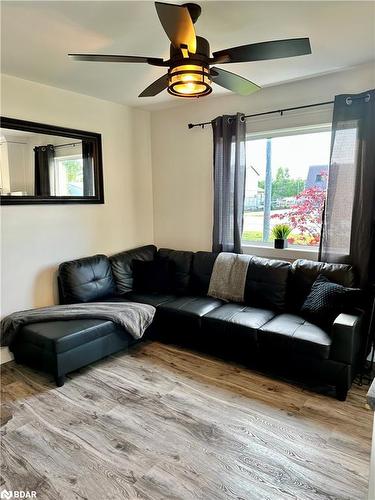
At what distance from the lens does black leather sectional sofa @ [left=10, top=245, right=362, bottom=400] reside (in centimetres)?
253

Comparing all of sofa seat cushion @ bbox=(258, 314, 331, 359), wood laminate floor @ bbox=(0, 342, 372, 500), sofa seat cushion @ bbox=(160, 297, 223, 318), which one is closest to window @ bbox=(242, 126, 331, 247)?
sofa seat cushion @ bbox=(160, 297, 223, 318)

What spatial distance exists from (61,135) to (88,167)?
0.44 metres

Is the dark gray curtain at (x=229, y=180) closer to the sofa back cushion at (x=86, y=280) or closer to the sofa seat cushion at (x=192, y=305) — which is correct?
the sofa seat cushion at (x=192, y=305)

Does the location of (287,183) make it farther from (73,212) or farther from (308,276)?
(73,212)

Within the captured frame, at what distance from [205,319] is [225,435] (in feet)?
3.54

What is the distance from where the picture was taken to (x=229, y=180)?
3697mm

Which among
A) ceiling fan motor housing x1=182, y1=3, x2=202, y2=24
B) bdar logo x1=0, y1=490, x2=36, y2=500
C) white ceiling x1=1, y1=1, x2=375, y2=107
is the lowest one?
bdar logo x1=0, y1=490, x2=36, y2=500

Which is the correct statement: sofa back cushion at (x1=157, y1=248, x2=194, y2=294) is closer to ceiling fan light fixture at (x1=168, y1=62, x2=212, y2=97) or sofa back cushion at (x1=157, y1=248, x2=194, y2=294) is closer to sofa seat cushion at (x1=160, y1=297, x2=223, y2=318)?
sofa seat cushion at (x1=160, y1=297, x2=223, y2=318)

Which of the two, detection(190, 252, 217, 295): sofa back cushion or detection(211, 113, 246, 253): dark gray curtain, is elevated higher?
detection(211, 113, 246, 253): dark gray curtain

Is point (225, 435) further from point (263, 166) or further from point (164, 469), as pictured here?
point (263, 166)

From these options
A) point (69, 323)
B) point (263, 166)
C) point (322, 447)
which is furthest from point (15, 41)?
point (322, 447)

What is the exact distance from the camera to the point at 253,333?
2.79 meters

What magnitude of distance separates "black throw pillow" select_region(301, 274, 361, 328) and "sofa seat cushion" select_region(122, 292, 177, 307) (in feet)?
4.59

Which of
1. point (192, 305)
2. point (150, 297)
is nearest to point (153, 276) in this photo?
point (150, 297)
